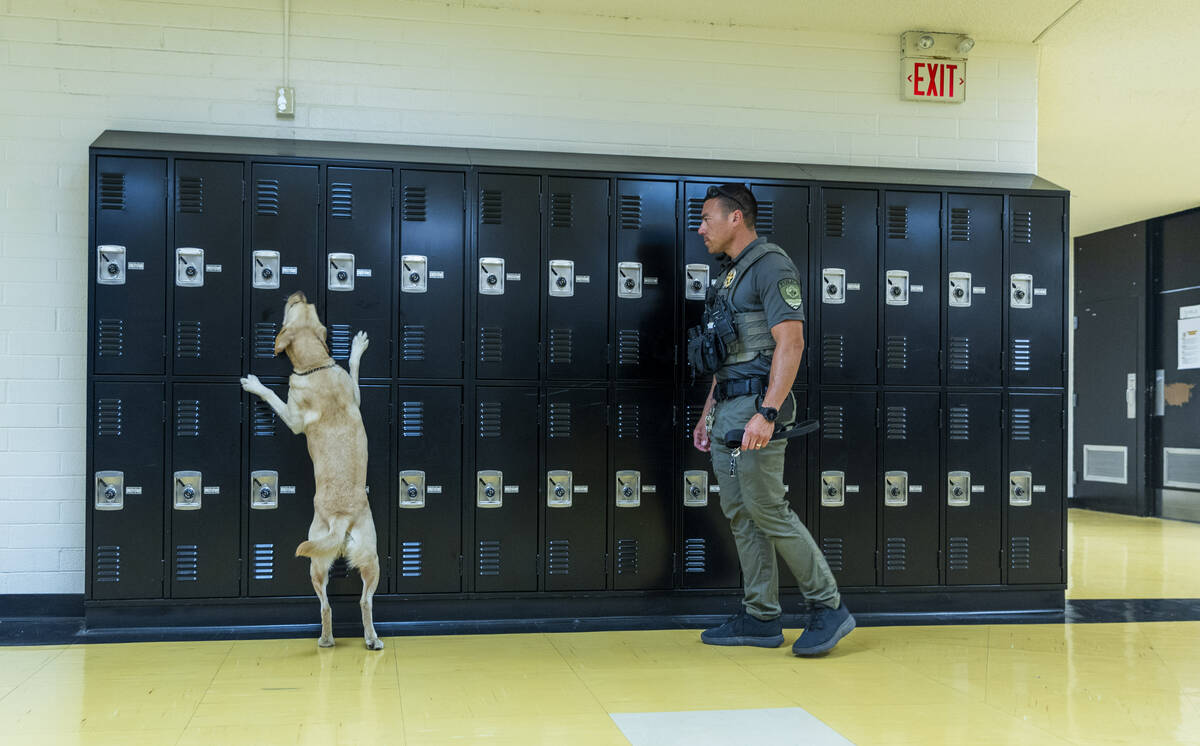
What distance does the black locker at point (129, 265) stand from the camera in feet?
13.9

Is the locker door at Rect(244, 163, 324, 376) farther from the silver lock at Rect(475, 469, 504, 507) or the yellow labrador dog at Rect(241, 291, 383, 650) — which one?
the silver lock at Rect(475, 469, 504, 507)

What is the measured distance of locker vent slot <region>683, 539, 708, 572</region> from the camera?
15.3 feet

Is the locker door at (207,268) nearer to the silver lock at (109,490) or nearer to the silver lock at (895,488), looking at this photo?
the silver lock at (109,490)

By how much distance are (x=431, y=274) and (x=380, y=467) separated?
0.92 metres

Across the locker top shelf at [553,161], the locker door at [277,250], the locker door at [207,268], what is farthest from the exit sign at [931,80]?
the locker door at [207,268]

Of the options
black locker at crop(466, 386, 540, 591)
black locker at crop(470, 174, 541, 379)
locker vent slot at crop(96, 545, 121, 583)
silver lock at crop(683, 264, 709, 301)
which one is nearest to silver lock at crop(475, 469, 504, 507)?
black locker at crop(466, 386, 540, 591)

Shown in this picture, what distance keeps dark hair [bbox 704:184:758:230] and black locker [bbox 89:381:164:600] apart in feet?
8.51

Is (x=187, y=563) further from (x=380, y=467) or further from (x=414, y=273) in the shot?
(x=414, y=273)

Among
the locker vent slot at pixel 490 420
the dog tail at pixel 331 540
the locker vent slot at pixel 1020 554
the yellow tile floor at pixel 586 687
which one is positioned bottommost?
the yellow tile floor at pixel 586 687

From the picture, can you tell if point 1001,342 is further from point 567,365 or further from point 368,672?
point 368,672

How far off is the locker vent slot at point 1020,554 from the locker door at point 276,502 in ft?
11.3

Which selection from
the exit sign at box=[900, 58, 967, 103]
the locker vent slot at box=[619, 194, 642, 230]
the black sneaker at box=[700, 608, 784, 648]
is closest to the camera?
the black sneaker at box=[700, 608, 784, 648]

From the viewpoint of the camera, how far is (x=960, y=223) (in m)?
4.94

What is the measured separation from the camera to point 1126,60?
19.0 ft
